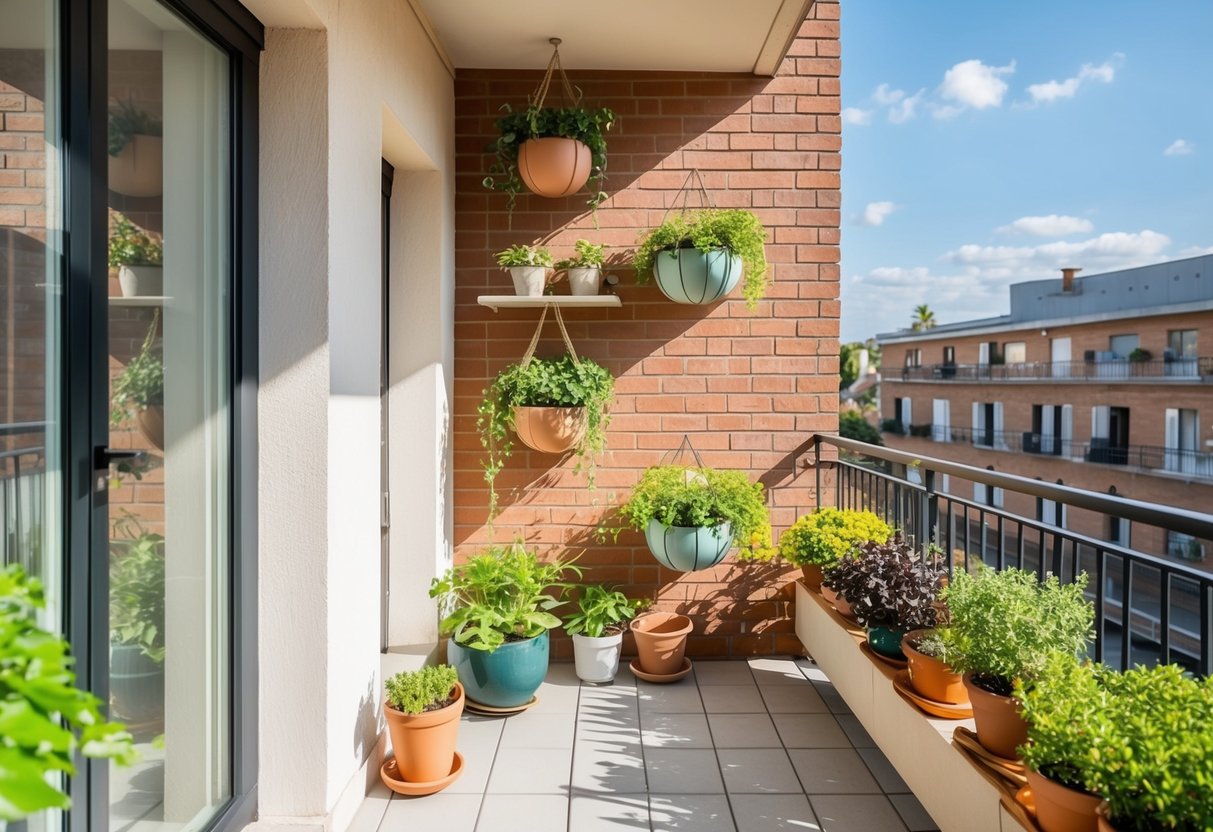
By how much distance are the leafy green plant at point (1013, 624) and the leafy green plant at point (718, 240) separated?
1716 millimetres

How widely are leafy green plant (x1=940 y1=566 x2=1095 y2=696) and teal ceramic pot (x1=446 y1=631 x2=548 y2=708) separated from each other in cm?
153

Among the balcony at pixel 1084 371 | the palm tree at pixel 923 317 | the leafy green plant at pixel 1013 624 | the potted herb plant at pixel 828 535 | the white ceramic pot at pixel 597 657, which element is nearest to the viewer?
the leafy green plant at pixel 1013 624

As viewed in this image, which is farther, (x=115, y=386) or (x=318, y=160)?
(x=318, y=160)

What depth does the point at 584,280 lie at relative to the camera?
10.6 feet

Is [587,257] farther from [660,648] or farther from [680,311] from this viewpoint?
[660,648]

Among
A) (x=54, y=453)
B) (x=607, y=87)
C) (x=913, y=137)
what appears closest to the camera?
(x=54, y=453)

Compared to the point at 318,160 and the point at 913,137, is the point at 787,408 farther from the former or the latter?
the point at 913,137

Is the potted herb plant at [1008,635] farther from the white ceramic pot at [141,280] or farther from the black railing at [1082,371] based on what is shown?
the black railing at [1082,371]

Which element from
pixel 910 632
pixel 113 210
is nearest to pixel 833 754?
pixel 910 632

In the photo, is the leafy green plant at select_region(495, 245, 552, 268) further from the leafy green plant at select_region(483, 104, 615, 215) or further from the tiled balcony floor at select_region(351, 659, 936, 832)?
the tiled balcony floor at select_region(351, 659, 936, 832)

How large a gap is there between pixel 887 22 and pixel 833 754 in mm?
51284

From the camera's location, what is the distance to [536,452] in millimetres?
3428

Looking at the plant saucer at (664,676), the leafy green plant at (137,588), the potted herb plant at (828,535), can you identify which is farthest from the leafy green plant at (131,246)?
the plant saucer at (664,676)

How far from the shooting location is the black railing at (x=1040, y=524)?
1392 millimetres
